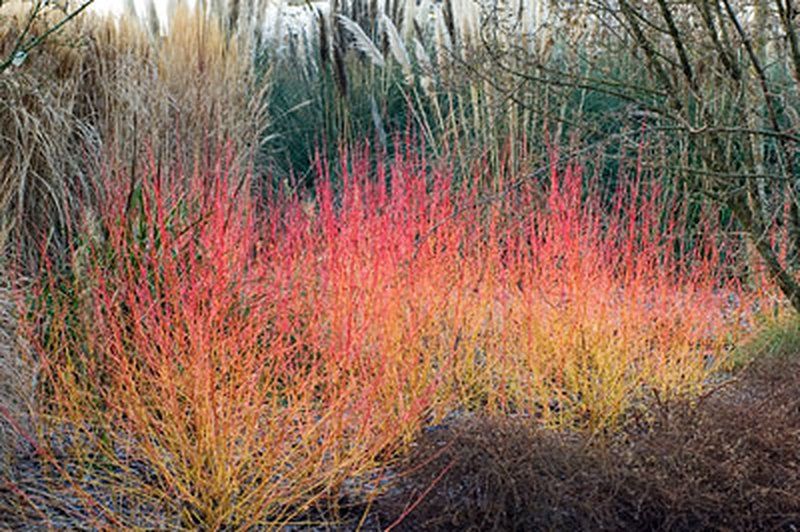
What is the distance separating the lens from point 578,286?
3451 mm

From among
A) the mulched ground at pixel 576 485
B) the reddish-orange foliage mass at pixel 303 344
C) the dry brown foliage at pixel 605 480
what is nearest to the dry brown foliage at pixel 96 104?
the reddish-orange foliage mass at pixel 303 344

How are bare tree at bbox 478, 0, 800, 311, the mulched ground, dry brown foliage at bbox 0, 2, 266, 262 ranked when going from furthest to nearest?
dry brown foliage at bbox 0, 2, 266, 262 → bare tree at bbox 478, 0, 800, 311 → the mulched ground

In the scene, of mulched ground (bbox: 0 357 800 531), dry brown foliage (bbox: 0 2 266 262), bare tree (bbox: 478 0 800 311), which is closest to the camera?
mulched ground (bbox: 0 357 800 531)

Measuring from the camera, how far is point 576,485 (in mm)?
2404

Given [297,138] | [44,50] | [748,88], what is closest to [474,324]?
[748,88]

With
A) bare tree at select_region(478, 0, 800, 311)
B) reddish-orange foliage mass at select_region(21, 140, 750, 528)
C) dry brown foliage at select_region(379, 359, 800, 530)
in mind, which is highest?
bare tree at select_region(478, 0, 800, 311)

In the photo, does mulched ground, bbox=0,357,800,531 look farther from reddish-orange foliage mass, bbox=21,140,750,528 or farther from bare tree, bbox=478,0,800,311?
bare tree, bbox=478,0,800,311

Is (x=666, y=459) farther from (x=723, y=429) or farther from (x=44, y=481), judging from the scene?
(x=44, y=481)

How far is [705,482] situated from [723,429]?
0.21 m

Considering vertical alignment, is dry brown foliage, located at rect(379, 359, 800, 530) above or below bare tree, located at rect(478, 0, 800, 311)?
below

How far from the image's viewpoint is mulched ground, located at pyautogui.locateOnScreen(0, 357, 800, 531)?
2348 millimetres

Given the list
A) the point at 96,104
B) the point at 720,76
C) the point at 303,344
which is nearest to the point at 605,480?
the point at 303,344

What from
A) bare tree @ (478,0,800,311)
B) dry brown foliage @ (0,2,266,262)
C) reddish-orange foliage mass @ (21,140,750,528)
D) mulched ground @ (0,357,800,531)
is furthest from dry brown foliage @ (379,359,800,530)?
dry brown foliage @ (0,2,266,262)

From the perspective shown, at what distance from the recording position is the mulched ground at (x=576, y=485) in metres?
2.35
